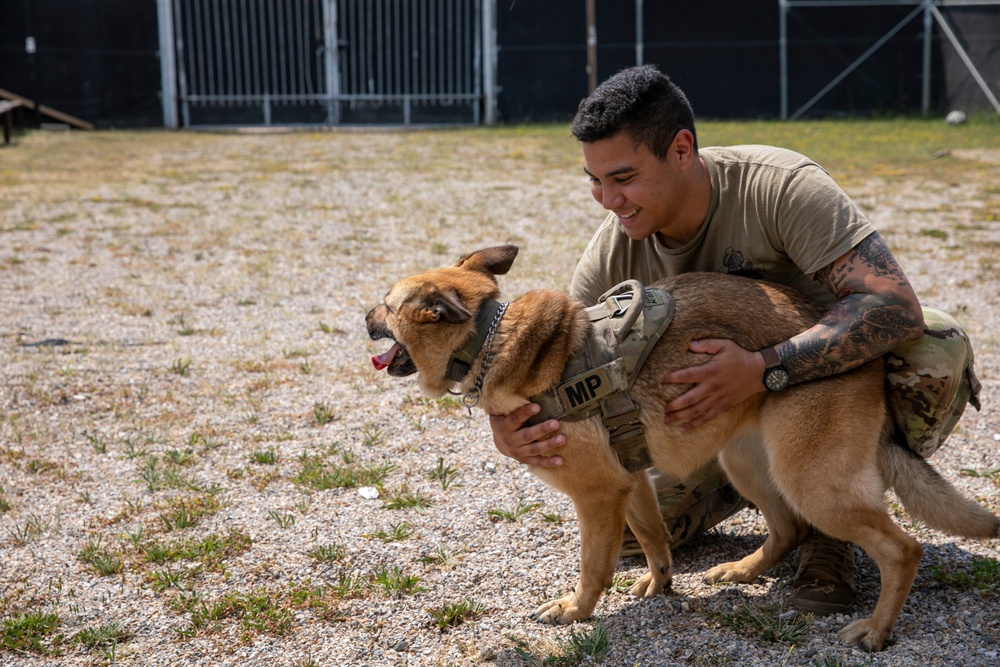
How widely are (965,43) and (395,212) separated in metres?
14.8

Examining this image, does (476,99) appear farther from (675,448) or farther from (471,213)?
(675,448)

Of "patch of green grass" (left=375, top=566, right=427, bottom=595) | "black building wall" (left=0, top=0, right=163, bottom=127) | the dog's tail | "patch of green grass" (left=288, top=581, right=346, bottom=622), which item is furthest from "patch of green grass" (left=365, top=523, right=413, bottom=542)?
"black building wall" (left=0, top=0, right=163, bottom=127)

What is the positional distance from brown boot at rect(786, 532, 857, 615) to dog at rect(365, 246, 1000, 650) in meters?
0.14

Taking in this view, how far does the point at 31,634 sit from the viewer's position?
331 centimetres

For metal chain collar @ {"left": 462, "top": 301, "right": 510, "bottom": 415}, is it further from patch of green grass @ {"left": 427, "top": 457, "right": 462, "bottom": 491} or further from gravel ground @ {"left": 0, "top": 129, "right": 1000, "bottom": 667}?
patch of green grass @ {"left": 427, "top": 457, "right": 462, "bottom": 491}

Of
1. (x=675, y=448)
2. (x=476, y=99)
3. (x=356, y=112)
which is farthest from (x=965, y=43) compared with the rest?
(x=675, y=448)

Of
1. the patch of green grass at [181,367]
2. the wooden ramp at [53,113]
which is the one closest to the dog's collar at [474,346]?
the patch of green grass at [181,367]

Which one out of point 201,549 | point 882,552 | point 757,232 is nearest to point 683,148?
point 757,232

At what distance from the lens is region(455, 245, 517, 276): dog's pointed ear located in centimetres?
376

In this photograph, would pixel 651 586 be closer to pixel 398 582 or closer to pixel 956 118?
pixel 398 582

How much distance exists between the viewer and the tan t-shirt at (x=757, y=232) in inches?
133

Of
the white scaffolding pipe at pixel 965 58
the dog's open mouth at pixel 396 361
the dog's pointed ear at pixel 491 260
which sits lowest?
the dog's open mouth at pixel 396 361

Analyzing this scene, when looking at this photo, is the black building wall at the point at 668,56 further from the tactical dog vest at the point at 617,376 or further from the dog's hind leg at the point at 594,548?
the dog's hind leg at the point at 594,548

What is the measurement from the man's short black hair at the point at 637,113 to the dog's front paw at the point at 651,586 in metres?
1.65
